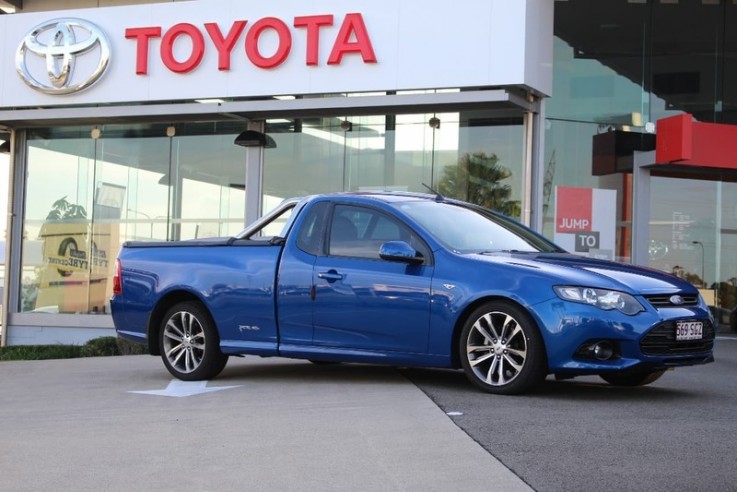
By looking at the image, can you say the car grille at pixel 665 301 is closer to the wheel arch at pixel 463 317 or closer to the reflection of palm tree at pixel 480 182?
the wheel arch at pixel 463 317

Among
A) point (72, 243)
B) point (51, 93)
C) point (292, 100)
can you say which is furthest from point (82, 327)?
point (292, 100)

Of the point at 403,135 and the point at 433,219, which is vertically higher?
the point at 403,135

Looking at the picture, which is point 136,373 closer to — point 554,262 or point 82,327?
point 554,262

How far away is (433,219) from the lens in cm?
919

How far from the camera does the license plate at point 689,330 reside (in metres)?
8.01

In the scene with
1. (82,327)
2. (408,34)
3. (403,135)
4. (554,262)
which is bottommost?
(82,327)

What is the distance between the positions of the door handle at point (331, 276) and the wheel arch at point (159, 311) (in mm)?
1462

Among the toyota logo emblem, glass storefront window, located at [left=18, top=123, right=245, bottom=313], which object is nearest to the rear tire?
glass storefront window, located at [left=18, top=123, right=245, bottom=313]

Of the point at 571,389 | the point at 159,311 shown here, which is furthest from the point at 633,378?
the point at 159,311

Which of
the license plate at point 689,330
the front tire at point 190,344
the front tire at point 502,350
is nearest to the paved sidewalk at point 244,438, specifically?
the front tire at point 190,344

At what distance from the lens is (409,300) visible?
8.65 metres

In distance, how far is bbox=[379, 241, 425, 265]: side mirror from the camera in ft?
28.2

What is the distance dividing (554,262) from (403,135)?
9.87 m

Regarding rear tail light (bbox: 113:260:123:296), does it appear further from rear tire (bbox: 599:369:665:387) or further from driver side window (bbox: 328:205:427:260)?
rear tire (bbox: 599:369:665:387)
